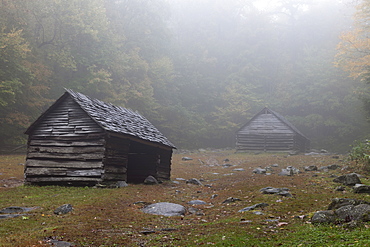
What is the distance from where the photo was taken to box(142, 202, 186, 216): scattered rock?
9406 millimetres

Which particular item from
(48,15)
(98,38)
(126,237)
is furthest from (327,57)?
(126,237)

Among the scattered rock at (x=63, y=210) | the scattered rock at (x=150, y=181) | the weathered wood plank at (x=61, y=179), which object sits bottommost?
the scattered rock at (x=150, y=181)

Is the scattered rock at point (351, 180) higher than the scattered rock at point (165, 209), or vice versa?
the scattered rock at point (351, 180)

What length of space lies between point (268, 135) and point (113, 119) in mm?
28682

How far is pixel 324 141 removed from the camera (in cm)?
5159

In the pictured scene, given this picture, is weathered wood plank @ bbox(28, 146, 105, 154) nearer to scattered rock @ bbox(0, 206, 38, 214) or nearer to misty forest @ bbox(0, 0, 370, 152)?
scattered rock @ bbox(0, 206, 38, 214)

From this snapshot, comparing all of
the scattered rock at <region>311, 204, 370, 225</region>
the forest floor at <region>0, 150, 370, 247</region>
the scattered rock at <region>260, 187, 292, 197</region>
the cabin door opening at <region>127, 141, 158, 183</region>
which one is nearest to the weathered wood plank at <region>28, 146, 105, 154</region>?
the forest floor at <region>0, 150, 370, 247</region>

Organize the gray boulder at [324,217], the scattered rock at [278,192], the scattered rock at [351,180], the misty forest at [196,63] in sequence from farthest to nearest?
the misty forest at [196,63] → the scattered rock at [351,180] → the scattered rock at [278,192] → the gray boulder at [324,217]

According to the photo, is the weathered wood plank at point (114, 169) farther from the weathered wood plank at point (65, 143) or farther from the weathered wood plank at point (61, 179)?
the weathered wood plank at point (65, 143)

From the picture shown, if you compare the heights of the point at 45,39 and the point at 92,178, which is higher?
the point at 45,39

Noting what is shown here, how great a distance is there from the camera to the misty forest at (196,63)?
30.0 meters

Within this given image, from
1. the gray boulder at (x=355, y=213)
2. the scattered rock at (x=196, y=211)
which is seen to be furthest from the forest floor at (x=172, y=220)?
the gray boulder at (x=355, y=213)

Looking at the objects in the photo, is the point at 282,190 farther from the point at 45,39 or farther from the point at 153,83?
the point at 153,83

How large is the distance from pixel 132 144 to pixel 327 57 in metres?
51.0
